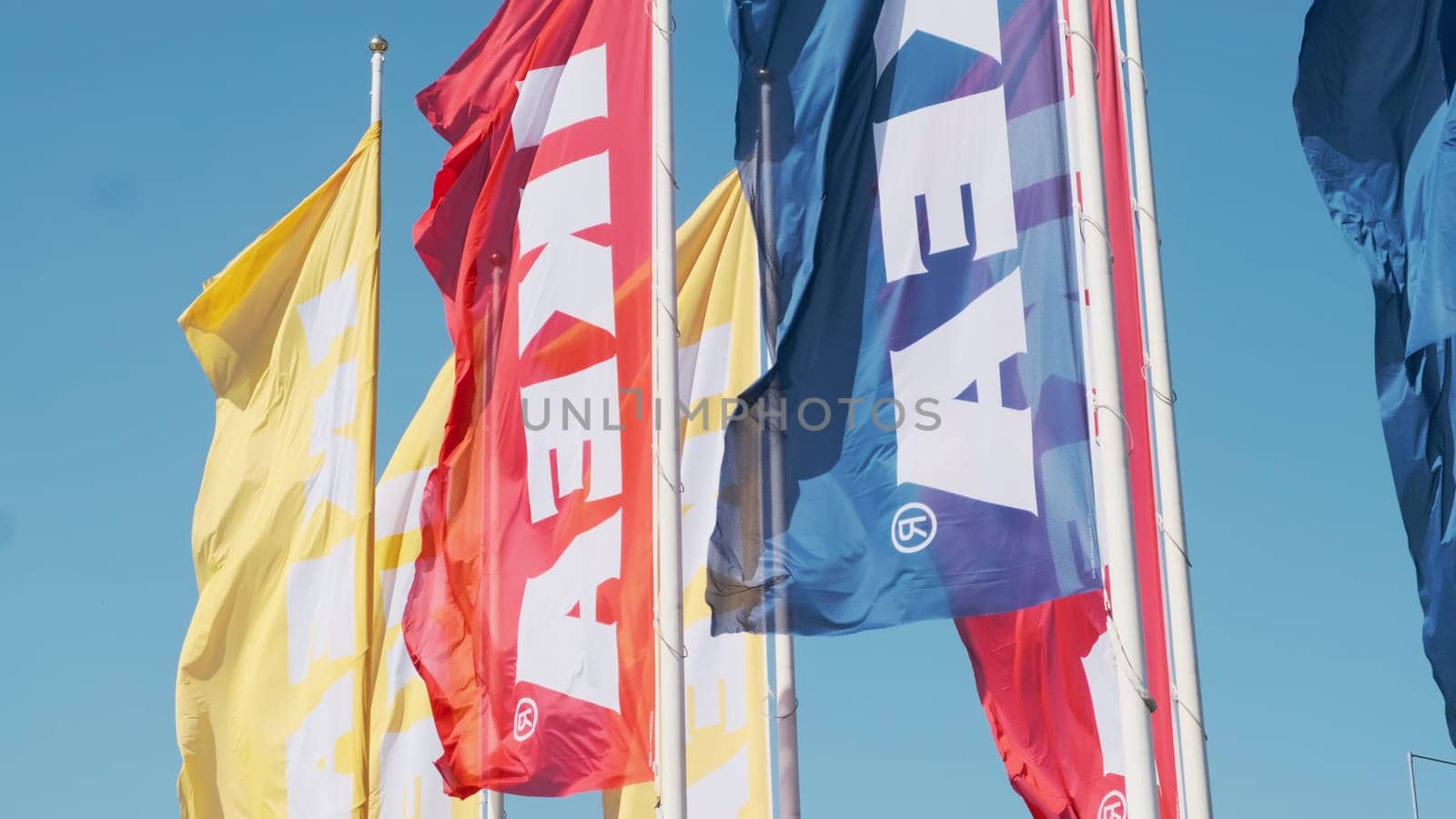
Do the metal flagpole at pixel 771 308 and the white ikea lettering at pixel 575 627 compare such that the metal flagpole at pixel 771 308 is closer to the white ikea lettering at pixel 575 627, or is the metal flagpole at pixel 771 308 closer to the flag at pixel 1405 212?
the white ikea lettering at pixel 575 627

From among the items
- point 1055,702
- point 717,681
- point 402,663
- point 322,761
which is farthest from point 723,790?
point 1055,702

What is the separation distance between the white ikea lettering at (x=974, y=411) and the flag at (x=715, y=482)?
254 inches

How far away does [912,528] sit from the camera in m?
12.6

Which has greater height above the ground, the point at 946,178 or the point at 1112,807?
the point at 946,178

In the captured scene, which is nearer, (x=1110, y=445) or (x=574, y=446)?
(x=1110, y=445)

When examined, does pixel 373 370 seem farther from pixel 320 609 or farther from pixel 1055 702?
pixel 1055 702

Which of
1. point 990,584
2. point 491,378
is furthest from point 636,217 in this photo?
point 990,584

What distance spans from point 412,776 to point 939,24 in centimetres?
1319

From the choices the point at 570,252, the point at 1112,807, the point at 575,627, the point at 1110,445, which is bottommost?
the point at 1112,807

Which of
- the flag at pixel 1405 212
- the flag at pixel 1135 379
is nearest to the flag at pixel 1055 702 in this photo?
the flag at pixel 1135 379

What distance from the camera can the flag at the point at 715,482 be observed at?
63.2ft

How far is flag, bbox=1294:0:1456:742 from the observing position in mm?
11359

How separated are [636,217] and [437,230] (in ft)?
9.11

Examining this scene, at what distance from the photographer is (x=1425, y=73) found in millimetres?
12398
